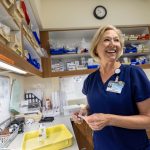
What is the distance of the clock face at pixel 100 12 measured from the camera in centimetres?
305

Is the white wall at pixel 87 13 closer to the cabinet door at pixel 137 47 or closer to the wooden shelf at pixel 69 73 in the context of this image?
the cabinet door at pixel 137 47

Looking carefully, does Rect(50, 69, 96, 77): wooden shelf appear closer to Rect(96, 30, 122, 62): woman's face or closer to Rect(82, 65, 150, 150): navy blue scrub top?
Rect(96, 30, 122, 62): woman's face

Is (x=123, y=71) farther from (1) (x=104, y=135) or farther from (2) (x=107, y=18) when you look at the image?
(2) (x=107, y=18)

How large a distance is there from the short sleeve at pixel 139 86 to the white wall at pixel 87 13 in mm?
2042

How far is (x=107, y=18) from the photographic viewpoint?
3.10m

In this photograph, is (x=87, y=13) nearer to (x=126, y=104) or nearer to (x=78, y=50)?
(x=78, y=50)

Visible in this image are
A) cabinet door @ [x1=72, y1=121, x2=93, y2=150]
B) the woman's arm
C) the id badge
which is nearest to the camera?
the woman's arm

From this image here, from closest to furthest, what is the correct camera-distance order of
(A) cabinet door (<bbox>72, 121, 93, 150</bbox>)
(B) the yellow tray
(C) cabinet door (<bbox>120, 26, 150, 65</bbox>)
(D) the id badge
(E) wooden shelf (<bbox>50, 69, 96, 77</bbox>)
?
1. (D) the id badge
2. (B) the yellow tray
3. (A) cabinet door (<bbox>72, 121, 93, 150</bbox>)
4. (E) wooden shelf (<bbox>50, 69, 96, 77</bbox>)
5. (C) cabinet door (<bbox>120, 26, 150, 65</bbox>)

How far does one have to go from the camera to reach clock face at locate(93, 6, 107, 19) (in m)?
3.05

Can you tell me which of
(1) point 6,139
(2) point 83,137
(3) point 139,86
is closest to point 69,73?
(2) point 83,137

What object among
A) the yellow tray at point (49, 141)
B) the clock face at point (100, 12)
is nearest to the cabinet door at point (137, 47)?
the clock face at point (100, 12)

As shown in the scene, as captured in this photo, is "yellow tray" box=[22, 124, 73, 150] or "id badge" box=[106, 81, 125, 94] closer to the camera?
"id badge" box=[106, 81, 125, 94]

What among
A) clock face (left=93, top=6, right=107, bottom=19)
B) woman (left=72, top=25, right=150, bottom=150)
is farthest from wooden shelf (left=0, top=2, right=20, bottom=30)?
clock face (left=93, top=6, right=107, bottom=19)

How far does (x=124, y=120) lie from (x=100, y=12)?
250 cm
